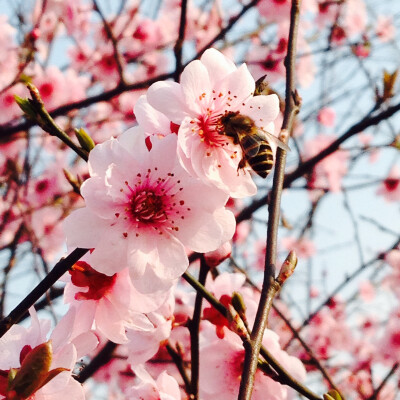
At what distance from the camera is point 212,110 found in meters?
1.30

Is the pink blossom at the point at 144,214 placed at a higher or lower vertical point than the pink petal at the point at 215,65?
lower

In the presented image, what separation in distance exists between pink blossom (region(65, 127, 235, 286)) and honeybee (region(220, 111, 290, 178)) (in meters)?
0.16

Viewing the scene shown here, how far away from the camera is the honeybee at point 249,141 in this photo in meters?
1.24

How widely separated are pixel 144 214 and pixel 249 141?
0.31 m

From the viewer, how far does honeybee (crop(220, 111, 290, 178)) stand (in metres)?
1.24

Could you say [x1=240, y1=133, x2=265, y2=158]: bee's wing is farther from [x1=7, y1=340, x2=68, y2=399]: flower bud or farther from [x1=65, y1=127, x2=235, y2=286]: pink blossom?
[x1=7, y1=340, x2=68, y2=399]: flower bud

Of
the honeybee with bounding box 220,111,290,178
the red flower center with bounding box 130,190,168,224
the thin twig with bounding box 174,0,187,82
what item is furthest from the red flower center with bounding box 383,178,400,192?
the red flower center with bounding box 130,190,168,224

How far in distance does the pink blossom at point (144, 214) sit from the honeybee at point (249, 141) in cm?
16

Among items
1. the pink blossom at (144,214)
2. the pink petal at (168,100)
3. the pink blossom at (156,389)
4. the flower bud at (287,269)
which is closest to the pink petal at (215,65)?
the pink petal at (168,100)

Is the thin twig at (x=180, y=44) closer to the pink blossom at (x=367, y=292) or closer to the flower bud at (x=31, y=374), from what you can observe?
the flower bud at (x=31, y=374)

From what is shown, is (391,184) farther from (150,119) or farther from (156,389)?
(150,119)

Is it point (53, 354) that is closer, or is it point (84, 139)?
point (53, 354)

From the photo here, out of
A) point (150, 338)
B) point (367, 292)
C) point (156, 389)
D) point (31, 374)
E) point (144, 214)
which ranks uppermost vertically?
point (367, 292)

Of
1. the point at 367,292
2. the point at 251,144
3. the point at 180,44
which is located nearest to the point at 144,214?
the point at 251,144
